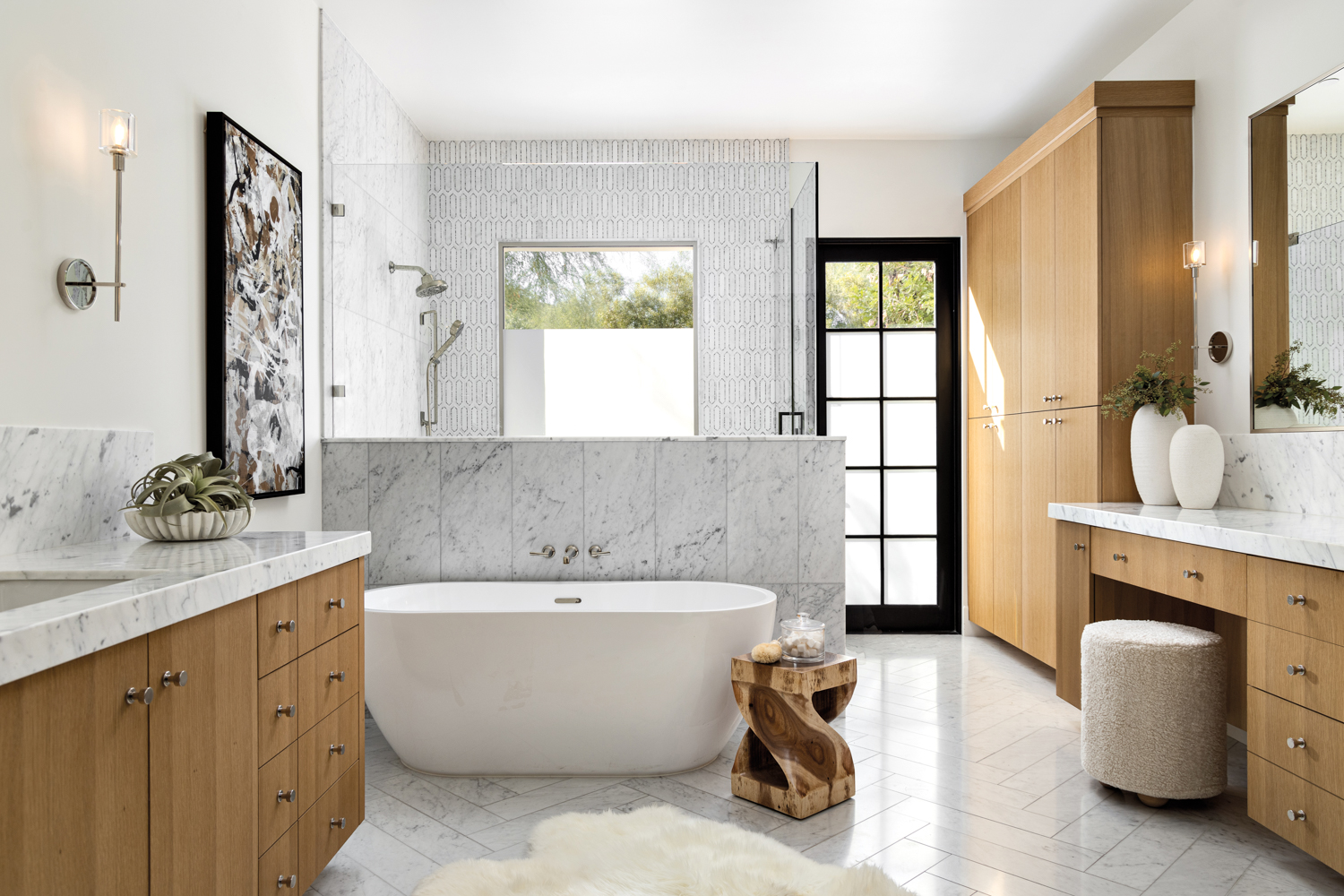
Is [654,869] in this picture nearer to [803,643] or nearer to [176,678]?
[803,643]

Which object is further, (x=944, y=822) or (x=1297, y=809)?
(x=944, y=822)

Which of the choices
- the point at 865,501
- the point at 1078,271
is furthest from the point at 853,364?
the point at 1078,271

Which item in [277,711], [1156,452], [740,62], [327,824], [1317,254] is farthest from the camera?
[740,62]

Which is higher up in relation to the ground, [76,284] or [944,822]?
[76,284]

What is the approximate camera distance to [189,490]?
1.81 m

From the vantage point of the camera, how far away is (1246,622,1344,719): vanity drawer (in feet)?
5.90

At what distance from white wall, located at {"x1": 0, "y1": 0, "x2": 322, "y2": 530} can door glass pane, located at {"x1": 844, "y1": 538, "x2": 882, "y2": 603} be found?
Result: 3094mm

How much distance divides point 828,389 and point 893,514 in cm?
80

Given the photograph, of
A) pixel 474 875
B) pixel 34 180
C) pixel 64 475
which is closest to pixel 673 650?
pixel 474 875

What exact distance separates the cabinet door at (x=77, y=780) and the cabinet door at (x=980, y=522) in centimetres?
395

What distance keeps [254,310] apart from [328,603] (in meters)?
1.23

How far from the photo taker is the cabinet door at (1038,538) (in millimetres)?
3633

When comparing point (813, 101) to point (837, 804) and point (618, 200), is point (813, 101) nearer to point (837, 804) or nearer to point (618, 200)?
point (618, 200)

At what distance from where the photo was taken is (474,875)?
192cm
